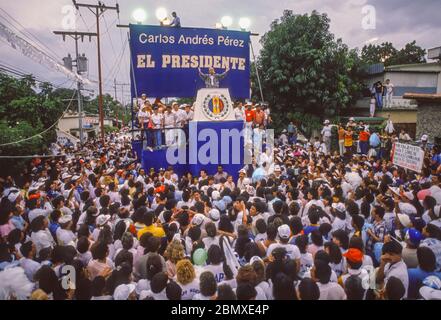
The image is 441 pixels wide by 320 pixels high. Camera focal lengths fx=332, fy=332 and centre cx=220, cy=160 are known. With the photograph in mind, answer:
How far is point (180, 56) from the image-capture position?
43.2ft

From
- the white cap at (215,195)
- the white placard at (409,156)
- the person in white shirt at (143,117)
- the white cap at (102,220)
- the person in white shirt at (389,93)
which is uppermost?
the person in white shirt at (389,93)

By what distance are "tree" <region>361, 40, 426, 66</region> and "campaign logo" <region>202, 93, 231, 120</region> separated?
24.5 meters

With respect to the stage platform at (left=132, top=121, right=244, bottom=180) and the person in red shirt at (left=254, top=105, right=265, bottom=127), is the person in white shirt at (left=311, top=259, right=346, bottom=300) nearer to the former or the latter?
the stage platform at (left=132, top=121, right=244, bottom=180)

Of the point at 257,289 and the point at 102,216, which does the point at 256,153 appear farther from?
the point at 257,289

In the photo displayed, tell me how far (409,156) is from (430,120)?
6749 millimetres

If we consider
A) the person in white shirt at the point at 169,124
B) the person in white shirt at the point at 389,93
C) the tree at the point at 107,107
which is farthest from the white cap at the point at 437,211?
the tree at the point at 107,107

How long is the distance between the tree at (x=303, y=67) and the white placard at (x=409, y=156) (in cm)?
1089

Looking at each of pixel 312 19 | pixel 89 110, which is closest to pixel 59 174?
pixel 312 19

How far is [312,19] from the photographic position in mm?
19422

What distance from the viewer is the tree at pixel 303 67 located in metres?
19.1

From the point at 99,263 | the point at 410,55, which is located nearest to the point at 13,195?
the point at 99,263

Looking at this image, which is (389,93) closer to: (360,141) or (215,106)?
(360,141)

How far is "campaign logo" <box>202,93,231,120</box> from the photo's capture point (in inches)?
421

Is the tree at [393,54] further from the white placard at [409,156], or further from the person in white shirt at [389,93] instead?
the white placard at [409,156]
